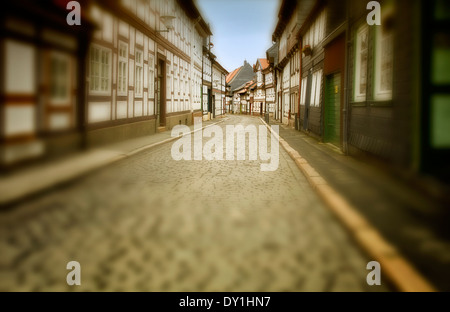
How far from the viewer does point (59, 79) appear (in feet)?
2.21

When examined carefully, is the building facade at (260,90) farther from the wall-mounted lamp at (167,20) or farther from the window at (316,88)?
the wall-mounted lamp at (167,20)

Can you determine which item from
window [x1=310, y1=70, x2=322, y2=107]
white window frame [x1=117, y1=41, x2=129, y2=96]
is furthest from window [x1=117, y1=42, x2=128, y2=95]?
window [x1=310, y1=70, x2=322, y2=107]

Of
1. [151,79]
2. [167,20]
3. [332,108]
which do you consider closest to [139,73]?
[151,79]

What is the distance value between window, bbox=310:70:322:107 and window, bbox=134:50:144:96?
10223mm

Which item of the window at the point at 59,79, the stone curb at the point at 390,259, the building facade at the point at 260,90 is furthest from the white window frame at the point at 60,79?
the building facade at the point at 260,90

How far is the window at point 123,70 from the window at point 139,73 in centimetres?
7

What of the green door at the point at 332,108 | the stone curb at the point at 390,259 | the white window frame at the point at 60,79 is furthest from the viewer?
the green door at the point at 332,108

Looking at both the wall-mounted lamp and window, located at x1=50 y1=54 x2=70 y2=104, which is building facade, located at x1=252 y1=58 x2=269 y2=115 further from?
window, located at x1=50 y1=54 x2=70 y2=104

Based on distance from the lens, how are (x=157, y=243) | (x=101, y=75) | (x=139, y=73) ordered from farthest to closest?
(x=157, y=243) → (x=139, y=73) → (x=101, y=75)

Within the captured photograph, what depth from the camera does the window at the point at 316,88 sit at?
11109 millimetres

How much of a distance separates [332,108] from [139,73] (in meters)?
8.56

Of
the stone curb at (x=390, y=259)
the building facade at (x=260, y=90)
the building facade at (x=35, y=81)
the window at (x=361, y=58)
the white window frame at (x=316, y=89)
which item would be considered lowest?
the stone curb at (x=390, y=259)

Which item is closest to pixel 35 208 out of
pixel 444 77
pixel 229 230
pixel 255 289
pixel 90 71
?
pixel 90 71

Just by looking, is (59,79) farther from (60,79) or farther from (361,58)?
(361,58)
